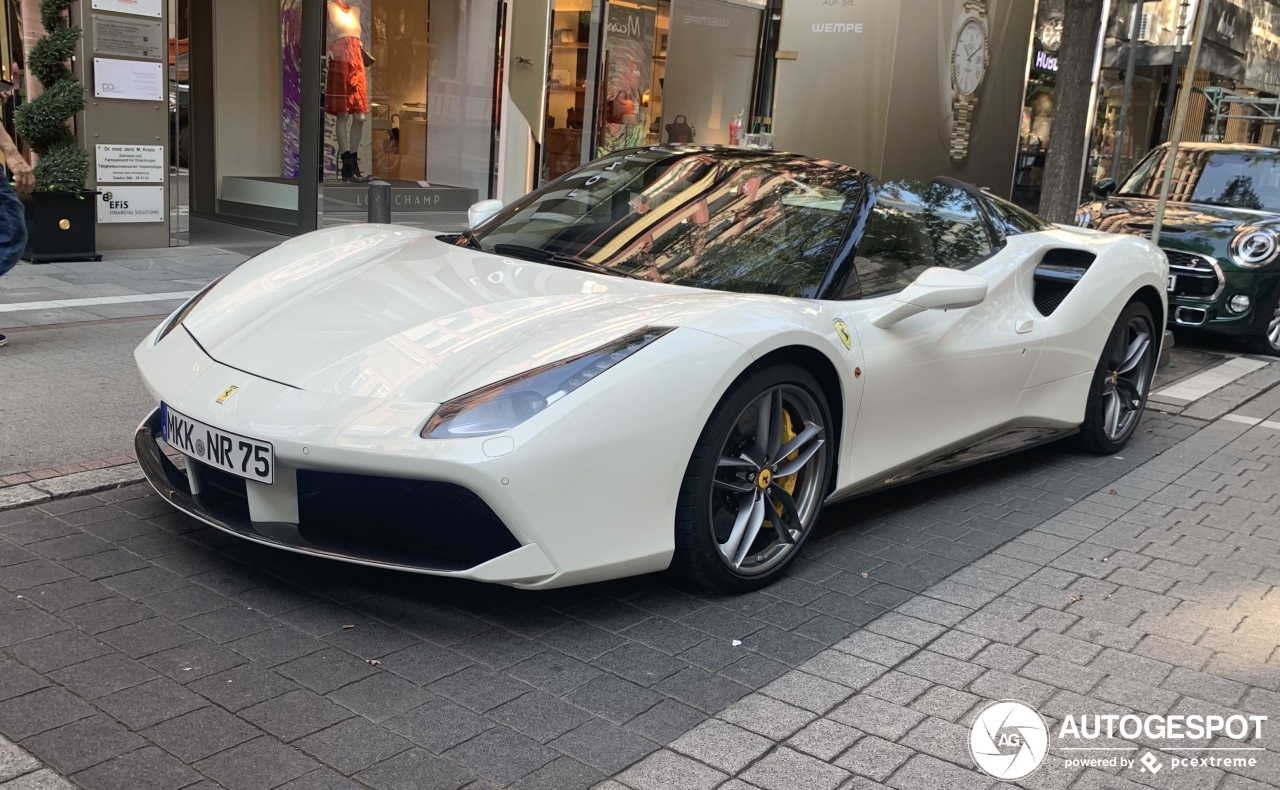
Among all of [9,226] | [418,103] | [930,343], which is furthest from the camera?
[418,103]

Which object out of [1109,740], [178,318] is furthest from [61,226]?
[1109,740]

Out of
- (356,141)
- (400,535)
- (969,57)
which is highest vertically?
(969,57)

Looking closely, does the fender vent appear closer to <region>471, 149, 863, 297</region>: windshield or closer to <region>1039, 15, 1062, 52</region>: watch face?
<region>471, 149, 863, 297</region>: windshield

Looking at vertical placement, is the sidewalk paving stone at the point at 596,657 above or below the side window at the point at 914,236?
below

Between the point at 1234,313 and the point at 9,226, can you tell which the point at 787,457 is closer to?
the point at 9,226

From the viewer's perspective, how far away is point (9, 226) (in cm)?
550

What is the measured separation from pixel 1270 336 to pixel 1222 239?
97cm

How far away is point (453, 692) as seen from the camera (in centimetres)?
282

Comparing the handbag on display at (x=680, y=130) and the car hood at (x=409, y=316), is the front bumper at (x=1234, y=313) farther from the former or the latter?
the handbag on display at (x=680, y=130)

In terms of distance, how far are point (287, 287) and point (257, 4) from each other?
9.40 meters

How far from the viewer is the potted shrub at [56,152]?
8.57 metres

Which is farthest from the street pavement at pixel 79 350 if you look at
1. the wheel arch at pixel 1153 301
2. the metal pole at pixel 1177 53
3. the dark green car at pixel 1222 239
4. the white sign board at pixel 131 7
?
the metal pole at pixel 1177 53

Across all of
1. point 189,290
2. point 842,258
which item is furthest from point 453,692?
point 189,290

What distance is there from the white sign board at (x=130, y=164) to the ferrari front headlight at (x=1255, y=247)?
29.3ft
